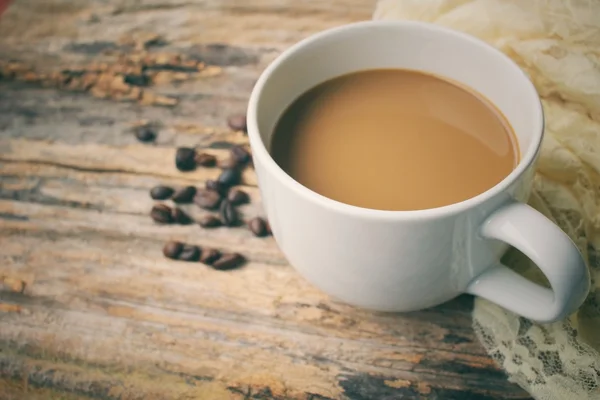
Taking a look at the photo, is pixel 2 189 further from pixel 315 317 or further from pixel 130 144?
pixel 315 317

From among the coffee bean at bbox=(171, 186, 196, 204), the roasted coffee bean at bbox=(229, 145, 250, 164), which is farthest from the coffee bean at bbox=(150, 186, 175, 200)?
the roasted coffee bean at bbox=(229, 145, 250, 164)

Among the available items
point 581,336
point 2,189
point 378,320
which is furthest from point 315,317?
point 2,189

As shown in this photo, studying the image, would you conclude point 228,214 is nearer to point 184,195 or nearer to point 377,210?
point 184,195

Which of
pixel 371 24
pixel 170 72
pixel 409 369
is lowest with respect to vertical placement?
pixel 409 369

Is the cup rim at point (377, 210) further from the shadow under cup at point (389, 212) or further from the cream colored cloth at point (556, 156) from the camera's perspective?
the cream colored cloth at point (556, 156)

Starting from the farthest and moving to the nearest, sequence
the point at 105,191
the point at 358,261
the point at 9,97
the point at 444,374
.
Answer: the point at 9,97 < the point at 105,191 < the point at 444,374 < the point at 358,261

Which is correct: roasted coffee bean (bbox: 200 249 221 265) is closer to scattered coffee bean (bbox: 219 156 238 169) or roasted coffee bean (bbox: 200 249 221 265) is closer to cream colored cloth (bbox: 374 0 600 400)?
scattered coffee bean (bbox: 219 156 238 169)
